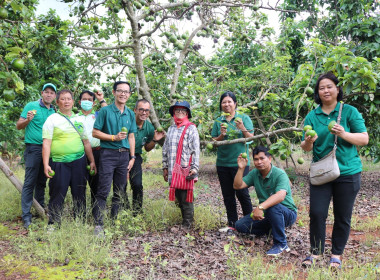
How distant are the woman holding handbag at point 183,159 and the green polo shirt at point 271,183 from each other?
70 centimetres

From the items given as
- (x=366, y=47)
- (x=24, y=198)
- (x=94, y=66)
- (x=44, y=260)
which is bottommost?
(x=44, y=260)

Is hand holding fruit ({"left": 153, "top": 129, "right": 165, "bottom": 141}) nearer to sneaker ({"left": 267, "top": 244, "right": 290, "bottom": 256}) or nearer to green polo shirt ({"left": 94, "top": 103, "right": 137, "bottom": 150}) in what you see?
green polo shirt ({"left": 94, "top": 103, "right": 137, "bottom": 150})

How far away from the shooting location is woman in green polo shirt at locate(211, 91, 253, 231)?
4070mm

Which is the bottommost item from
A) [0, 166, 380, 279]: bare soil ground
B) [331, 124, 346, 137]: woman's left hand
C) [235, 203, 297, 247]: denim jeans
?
[0, 166, 380, 279]: bare soil ground

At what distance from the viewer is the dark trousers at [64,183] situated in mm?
3990

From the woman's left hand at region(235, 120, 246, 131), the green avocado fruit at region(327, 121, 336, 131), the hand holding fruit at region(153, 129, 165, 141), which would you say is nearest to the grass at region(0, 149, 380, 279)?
the hand holding fruit at region(153, 129, 165, 141)

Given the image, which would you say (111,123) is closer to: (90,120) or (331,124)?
(90,120)

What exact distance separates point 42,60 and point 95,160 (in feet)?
5.20

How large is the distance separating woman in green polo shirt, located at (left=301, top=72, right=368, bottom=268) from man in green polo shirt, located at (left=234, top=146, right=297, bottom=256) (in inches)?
17.6

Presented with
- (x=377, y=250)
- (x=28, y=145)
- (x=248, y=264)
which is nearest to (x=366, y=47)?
(x=377, y=250)

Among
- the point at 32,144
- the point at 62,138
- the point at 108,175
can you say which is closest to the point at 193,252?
the point at 108,175

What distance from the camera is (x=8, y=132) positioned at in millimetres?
8500

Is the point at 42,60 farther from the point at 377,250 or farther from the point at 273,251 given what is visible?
the point at 377,250

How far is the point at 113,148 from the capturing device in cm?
397
